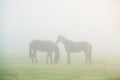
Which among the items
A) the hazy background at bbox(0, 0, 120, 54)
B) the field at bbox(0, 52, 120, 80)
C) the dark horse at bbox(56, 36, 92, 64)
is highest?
the hazy background at bbox(0, 0, 120, 54)

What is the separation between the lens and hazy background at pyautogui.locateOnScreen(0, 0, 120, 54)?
174 cm

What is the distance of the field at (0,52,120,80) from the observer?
1.73 m

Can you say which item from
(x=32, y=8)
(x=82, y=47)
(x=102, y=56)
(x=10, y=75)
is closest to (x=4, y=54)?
(x=10, y=75)

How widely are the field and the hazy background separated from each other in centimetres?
8

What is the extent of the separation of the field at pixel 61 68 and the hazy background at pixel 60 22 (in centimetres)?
8

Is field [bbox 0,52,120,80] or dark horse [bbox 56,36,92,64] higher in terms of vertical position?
dark horse [bbox 56,36,92,64]

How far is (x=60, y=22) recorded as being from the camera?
5.90 feet

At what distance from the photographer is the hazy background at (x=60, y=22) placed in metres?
1.74

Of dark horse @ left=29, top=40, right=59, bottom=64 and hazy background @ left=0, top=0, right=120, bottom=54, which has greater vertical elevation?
hazy background @ left=0, top=0, right=120, bottom=54

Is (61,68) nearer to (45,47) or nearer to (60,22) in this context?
(45,47)

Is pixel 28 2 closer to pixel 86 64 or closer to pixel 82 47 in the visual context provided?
pixel 82 47

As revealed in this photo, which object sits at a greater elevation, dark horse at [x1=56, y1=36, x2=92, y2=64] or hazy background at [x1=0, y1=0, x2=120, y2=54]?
hazy background at [x1=0, y1=0, x2=120, y2=54]

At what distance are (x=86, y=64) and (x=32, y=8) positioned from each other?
0.70 m

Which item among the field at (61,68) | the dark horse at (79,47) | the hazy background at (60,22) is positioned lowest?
the field at (61,68)
